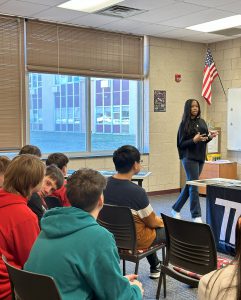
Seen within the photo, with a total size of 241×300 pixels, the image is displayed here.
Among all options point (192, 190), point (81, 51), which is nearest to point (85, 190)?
point (192, 190)

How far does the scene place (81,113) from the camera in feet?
22.0

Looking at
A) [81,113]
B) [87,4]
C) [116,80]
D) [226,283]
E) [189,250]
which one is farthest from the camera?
[116,80]

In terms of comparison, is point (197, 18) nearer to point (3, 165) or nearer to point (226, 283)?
point (3, 165)

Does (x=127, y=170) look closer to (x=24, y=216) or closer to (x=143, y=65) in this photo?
(x=24, y=216)

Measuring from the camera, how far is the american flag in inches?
284

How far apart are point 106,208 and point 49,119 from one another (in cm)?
378

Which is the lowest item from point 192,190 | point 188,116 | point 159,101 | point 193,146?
point 192,190

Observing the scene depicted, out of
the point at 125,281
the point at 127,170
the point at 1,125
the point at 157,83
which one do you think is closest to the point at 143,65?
the point at 157,83

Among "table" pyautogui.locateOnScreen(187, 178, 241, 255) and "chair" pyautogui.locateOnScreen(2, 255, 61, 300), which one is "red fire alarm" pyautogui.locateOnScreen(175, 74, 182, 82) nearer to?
"table" pyautogui.locateOnScreen(187, 178, 241, 255)

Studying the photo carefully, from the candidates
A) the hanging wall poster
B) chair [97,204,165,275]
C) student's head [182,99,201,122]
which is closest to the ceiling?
the hanging wall poster

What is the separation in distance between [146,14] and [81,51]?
1.23m

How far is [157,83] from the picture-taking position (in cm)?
723

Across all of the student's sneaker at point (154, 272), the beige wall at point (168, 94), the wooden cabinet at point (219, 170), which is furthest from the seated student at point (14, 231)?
the wooden cabinet at point (219, 170)

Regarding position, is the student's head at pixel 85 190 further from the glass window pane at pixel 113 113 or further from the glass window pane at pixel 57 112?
the glass window pane at pixel 113 113
